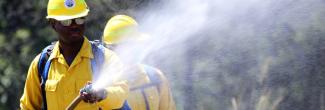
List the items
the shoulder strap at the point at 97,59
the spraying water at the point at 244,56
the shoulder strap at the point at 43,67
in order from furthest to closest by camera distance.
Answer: the spraying water at the point at 244,56, the shoulder strap at the point at 43,67, the shoulder strap at the point at 97,59

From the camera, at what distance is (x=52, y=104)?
4727 millimetres

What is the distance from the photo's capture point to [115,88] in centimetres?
441

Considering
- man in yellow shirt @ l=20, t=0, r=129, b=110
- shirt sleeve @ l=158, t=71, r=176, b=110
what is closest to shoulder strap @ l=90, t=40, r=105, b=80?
man in yellow shirt @ l=20, t=0, r=129, b=110

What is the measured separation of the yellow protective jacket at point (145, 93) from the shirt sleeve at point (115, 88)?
53cm

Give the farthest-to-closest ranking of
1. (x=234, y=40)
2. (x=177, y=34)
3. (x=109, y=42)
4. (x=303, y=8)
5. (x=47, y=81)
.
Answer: (x=234, y=40) → (x=303, y=8) → (x=177, y=34) → (x=109, y=42) → (x=47, y=81)

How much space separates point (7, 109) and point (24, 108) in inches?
140

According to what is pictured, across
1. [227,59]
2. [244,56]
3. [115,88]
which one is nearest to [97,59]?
[115,88]

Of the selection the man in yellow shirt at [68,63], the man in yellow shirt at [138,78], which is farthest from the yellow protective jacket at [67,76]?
the man in yellow shirt at [138,78]

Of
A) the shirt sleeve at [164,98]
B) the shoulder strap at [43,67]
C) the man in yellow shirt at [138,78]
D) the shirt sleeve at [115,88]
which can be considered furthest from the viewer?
the shirt sleeve at [164,98]

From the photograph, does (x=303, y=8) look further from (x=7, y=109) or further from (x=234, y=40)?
(x=7, y=109)

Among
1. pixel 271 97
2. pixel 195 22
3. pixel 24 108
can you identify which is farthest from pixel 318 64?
pixel 24 108

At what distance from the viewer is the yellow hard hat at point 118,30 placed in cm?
528

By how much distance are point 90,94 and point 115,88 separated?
0.22 metres

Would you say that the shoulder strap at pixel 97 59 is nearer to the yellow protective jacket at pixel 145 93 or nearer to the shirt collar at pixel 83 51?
the shirt collar at pixel 83 51
